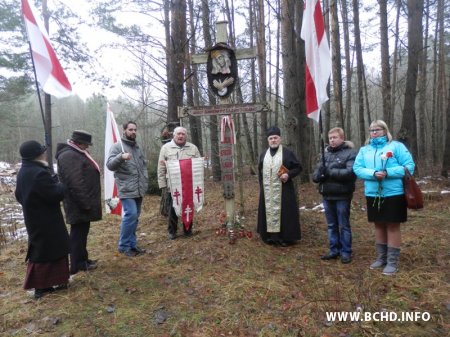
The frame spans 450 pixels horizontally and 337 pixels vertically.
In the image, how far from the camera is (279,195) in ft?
18.0

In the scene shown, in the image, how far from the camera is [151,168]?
12.3 meters

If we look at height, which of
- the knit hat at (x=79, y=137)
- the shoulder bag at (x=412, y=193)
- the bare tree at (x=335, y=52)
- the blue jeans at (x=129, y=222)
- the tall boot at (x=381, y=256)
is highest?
the bare tree at (x=335, y=52)

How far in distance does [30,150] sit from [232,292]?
2939mm

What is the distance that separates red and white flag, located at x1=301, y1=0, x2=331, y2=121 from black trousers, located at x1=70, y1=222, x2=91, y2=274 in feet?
12.2

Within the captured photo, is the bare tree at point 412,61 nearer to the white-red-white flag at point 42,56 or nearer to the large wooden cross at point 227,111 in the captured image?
the large wooden cross at point 227,111

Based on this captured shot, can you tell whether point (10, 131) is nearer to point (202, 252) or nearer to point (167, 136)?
point (167, 136)

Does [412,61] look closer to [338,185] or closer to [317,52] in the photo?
[317,52]

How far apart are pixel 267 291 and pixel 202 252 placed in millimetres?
1586

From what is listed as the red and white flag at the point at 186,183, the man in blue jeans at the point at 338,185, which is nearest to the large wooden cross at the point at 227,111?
the red and white flag at the point at 186,183

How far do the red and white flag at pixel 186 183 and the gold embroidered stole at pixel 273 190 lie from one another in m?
1.13

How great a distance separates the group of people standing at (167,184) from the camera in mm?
3928

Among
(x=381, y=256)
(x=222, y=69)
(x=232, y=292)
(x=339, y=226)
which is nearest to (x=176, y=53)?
(x=222, y=69)

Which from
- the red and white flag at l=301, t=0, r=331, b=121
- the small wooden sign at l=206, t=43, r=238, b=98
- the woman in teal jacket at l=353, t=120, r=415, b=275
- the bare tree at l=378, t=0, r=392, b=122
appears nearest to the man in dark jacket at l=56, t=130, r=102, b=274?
the small wooden sign at l=206, t=43, r=238, b=98

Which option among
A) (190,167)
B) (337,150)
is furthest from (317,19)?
(190,167)
